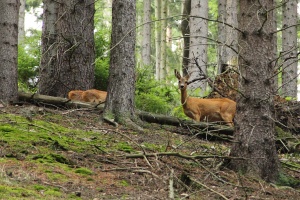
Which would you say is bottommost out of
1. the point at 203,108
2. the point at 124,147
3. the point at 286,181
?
the point at 286,181

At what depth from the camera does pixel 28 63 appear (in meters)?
13.7

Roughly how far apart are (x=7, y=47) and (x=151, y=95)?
445 centimetres

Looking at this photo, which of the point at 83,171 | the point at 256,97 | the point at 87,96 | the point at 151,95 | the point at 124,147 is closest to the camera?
the point at 83,171

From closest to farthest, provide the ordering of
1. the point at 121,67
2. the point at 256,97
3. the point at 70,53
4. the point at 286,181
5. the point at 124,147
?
the point at 256,97 < the point at 286,181 < the point at 124,147 < the point at 121,67 < the point at 70,53

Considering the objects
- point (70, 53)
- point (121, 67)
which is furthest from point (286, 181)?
point (70, 53)

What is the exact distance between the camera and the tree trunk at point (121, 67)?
9.63 m

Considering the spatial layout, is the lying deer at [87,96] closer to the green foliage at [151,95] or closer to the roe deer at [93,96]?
the roe deer at [93,96]

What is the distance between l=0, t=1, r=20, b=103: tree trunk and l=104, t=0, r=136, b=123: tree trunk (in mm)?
1775

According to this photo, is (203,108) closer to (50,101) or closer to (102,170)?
(50,101)

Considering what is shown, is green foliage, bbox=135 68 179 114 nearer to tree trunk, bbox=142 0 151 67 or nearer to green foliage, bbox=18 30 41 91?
green foliage, bbox=18 30 41 91

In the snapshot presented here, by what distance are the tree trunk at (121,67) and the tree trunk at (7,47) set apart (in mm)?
1775

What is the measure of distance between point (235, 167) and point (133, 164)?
1359 mm

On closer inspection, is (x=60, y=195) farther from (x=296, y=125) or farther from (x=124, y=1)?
(x=296, y=125)

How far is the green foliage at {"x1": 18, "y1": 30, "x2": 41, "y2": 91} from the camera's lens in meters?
13.7
